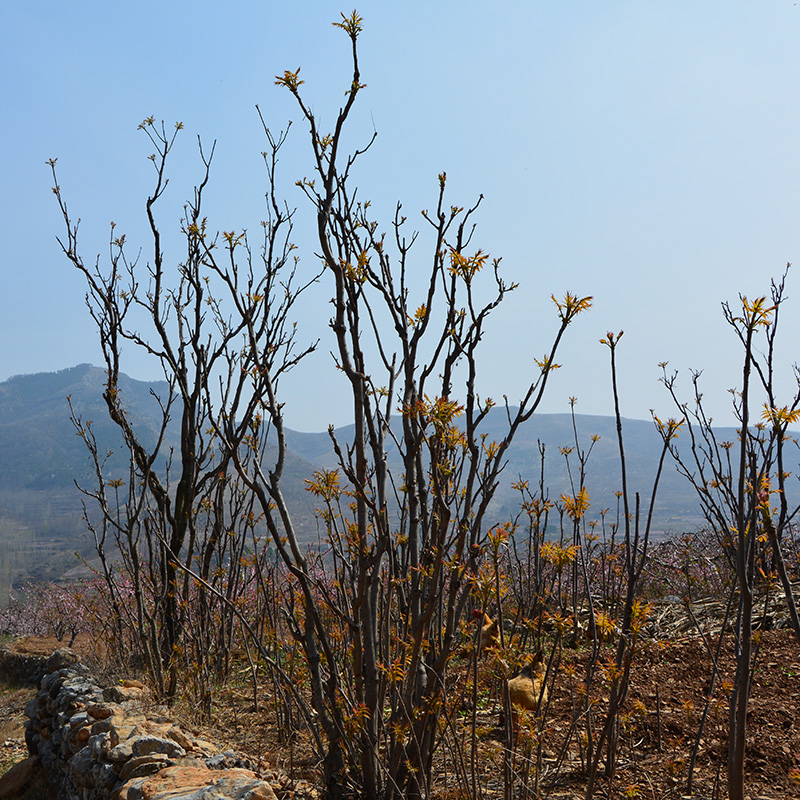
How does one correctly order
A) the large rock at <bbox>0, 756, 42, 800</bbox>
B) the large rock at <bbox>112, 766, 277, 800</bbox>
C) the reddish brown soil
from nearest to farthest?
the large rock at <bbox>112, 766, 277, 800</bbox> → the reddish brown soil → the large rock at <bbox>0, 756, 42, 800</bbox>

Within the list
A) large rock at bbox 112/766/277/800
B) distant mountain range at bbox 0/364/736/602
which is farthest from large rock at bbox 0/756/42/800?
distant mountain range at bbox 0/364/736/602

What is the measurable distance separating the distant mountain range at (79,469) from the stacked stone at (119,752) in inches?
2818

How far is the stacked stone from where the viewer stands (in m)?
2.73

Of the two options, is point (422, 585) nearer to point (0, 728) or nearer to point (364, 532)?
point (364, 532)

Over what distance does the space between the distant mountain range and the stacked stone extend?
7158 cm

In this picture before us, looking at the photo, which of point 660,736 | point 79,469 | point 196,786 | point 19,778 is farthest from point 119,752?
point 79,469

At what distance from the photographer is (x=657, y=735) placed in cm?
349

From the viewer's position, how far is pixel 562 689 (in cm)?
440

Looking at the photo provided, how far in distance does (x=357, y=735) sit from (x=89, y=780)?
2.14m

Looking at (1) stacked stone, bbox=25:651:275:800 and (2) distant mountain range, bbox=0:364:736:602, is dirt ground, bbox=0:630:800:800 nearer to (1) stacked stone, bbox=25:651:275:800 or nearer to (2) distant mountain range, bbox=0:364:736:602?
(1) stacked stone, bbox=25:651:275:800

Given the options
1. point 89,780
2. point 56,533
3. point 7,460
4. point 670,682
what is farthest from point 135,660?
point 7,460

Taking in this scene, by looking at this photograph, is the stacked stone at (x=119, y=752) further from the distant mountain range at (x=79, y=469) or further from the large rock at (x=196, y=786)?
the distant mountain range at (x=79, y=469)

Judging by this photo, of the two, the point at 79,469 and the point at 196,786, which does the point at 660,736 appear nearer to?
the point at 196,786

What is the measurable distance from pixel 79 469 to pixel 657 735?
13244cm
